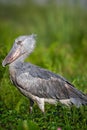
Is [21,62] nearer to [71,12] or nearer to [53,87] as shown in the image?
[53,87]

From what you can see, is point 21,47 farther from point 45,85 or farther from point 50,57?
point 50,57

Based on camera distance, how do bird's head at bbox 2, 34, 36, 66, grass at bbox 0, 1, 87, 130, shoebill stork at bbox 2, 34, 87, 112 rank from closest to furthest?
grass at bbox 0, 1, 87, 130 → shoebill stork at bbox 2, 34, 87, 112 → bird's head at bbox 2, 34, 36, 66

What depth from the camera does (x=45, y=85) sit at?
341 inches

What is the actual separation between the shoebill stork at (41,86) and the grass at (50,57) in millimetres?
177

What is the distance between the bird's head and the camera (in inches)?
350

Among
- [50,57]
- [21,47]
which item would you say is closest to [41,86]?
[21,47]

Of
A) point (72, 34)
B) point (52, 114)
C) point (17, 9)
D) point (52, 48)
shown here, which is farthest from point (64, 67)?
point (17, 9)

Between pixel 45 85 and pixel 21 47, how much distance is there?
0.68m

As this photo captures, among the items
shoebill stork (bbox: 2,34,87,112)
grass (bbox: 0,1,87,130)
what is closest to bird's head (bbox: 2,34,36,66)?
shoebill stork (bbox: 2,34,87,112)

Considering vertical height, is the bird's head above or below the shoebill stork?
above

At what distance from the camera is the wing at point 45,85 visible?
27.9 feet

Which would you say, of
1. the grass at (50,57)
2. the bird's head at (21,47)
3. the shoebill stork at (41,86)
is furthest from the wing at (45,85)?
the bird's head at (21,47)

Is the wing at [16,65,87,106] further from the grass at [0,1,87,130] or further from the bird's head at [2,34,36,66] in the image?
the bird's head at [2,34,36,66]

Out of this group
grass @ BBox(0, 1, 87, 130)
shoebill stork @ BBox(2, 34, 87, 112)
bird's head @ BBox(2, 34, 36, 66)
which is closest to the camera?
grass @ BBox(0, 1, 87, 130)
